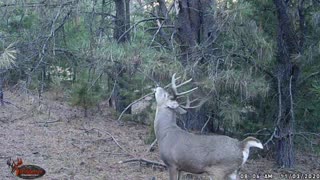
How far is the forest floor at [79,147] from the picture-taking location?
340 inches

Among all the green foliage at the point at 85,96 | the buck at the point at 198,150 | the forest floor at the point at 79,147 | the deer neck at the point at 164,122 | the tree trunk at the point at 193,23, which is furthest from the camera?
the green foliage at the point at 85,96

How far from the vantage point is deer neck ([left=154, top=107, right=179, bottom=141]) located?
23.7ft

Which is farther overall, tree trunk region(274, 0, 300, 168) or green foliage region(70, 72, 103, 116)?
green foliage region(70, 72, 103, 116)

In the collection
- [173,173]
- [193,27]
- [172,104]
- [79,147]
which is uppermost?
[193,27]

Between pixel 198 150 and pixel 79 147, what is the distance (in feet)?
13.9

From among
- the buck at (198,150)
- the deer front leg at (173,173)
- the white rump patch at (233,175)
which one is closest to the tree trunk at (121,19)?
the buck at (198,150)

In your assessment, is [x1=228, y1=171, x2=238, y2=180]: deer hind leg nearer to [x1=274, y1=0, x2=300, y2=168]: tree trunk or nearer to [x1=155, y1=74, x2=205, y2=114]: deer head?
[x1=155, y1=74, x2=205, y2=114]: deer head

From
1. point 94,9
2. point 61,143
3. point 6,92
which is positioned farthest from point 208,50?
point 6,92

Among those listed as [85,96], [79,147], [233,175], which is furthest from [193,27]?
[85,96]

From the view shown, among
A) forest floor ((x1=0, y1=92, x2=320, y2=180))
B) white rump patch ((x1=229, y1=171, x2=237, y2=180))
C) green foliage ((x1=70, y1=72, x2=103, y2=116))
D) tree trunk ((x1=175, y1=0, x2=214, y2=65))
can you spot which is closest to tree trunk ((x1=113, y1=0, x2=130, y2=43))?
tree trunk ((x1=175, y1=0, x2=214, y2=65))

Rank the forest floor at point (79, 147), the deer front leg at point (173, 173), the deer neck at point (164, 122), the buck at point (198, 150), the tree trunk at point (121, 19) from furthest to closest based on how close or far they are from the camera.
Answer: the tree trunk at point (121, 19) → the forest floor at point (79, 147) → the deer neck at point (164, 122) → the deer front leg at point (173, 173) → the buck at point (198, 150)

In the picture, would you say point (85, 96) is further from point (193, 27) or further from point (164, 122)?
point (164, 122)

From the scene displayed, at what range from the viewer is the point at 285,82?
30.2 feet

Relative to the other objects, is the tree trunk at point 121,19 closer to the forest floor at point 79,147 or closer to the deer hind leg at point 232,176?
the forest floor at point 79,147
